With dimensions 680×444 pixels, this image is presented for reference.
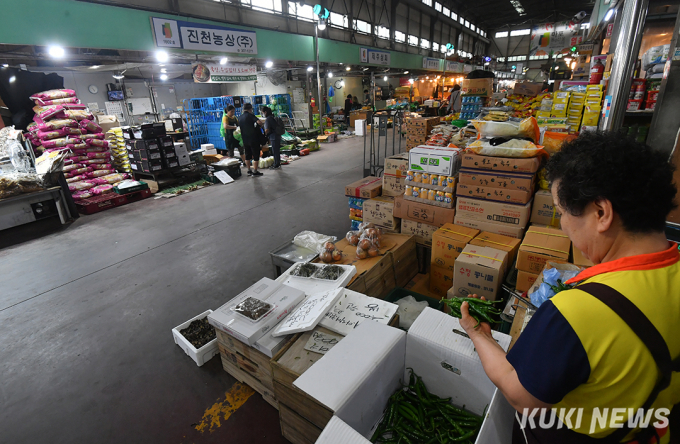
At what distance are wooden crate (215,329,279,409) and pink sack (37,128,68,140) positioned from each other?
6.85 m

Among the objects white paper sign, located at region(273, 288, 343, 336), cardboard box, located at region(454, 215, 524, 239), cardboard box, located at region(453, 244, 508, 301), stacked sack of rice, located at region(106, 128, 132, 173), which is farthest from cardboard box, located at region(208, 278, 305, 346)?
stacked sack of rice, located at region(106, 128, 132, 173)

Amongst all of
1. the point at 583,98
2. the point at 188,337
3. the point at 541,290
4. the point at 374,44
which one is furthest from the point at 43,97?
the point at 374,44

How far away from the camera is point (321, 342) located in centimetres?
195

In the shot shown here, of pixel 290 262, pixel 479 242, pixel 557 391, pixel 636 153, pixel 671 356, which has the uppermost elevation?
pixel 636 153

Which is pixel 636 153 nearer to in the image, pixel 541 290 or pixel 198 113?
pixel 541 290

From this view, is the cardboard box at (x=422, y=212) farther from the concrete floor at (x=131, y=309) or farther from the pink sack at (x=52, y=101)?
the pink sack at (x=52, y=101)

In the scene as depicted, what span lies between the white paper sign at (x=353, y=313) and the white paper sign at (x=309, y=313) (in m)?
0.05

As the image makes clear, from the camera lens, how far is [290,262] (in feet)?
11.2

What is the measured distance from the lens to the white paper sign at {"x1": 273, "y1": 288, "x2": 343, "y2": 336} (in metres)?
1.99

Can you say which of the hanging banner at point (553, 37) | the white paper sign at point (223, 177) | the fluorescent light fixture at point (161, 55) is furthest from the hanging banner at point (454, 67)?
the white paper sign at point (223, 177)

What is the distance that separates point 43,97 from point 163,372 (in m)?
7.16

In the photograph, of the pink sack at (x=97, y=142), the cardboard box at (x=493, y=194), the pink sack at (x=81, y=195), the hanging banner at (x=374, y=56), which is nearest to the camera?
the cardboard box at (x=493, y=194)

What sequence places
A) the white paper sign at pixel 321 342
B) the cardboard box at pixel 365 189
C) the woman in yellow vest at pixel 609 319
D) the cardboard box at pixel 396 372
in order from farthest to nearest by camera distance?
the cardboard box at pixel 365 189, the white paper sign at pixel 321 342, the cardboard box at pixel 396 372, the woman in yellow vest at pixel 609 319

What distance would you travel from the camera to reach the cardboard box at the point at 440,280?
129 inches
